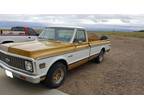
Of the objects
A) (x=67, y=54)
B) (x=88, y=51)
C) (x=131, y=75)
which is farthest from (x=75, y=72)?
(x=131, y=75)

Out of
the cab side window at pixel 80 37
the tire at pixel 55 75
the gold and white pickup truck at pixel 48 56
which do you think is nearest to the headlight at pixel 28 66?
the gold and white pickup truck at pixel 48 56

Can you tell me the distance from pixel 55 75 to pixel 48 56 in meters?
0.73

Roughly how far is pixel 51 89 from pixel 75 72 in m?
1.82

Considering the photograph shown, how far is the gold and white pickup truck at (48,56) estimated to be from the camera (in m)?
3.90

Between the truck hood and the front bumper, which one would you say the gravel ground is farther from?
the truck hood

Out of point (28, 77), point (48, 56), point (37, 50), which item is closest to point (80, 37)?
point (48, 56)

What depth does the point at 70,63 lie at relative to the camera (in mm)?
5133

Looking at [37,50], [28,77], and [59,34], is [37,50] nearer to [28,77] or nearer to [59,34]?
[28,77]

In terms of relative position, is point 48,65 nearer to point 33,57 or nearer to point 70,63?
point 33,57

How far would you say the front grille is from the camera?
404cm

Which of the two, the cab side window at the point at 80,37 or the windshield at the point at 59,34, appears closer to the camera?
the windshield at the point at 59,34

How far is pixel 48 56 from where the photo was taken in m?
4.09

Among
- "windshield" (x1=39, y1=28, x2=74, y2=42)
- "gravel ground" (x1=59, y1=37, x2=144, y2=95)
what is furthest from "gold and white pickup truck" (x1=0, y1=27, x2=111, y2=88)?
"gravel ground" (x1=59, y1=37, x2=144, y2=95)

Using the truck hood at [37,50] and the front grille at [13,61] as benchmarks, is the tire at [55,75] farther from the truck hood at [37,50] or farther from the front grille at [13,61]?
the front grille at [13,61]
